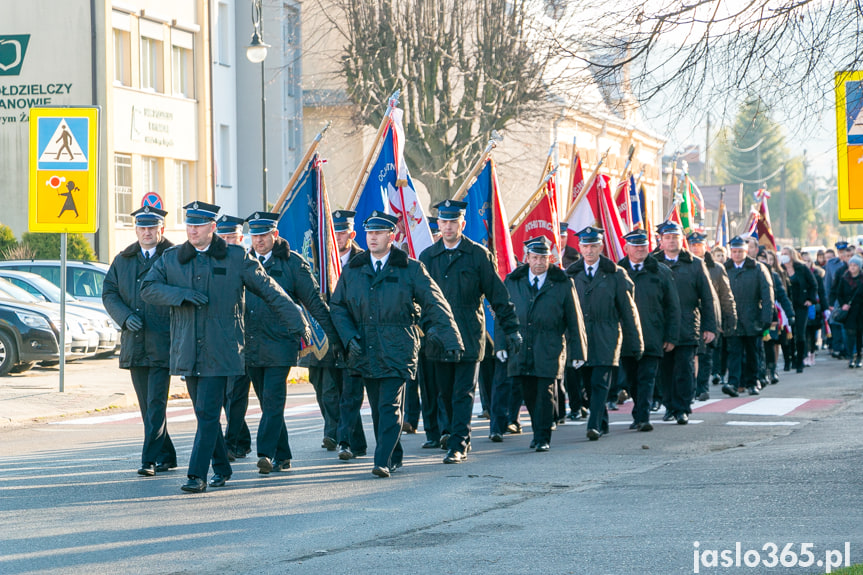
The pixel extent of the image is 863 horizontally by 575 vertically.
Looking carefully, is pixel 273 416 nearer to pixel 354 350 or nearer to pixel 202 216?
pixel 354 350

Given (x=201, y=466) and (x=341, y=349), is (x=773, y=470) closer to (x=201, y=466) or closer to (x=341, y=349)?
(x=341, y=349)

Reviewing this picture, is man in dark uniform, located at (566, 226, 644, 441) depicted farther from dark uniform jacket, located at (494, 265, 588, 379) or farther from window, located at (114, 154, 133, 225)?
window, located at (114, 154, 133, 225)

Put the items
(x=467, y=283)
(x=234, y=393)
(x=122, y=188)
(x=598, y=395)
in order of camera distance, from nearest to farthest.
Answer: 1. (x=234, y=393)
2. (x=467, y=283)
3. (x=598, y=395)
4. (x=122, y=188)

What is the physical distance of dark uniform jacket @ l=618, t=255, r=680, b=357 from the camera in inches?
553

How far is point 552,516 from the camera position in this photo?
338 inches

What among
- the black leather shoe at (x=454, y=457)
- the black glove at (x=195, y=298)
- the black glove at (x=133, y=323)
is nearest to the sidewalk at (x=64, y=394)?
the black glove at (x=133, y=323)

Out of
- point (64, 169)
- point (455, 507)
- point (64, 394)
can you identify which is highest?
point (64, 169)

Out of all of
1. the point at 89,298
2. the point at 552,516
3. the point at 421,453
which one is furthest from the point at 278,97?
the point at 552,516

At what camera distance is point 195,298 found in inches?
378

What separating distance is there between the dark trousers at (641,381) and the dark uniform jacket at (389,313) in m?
3.68

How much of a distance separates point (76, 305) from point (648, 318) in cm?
1154

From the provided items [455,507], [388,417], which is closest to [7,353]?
[388,417]

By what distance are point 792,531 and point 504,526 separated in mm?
1697

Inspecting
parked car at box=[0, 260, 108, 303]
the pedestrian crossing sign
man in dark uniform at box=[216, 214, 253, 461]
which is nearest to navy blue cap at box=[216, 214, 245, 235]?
man in dark uniform at box=[216, 214, 253, 461]
